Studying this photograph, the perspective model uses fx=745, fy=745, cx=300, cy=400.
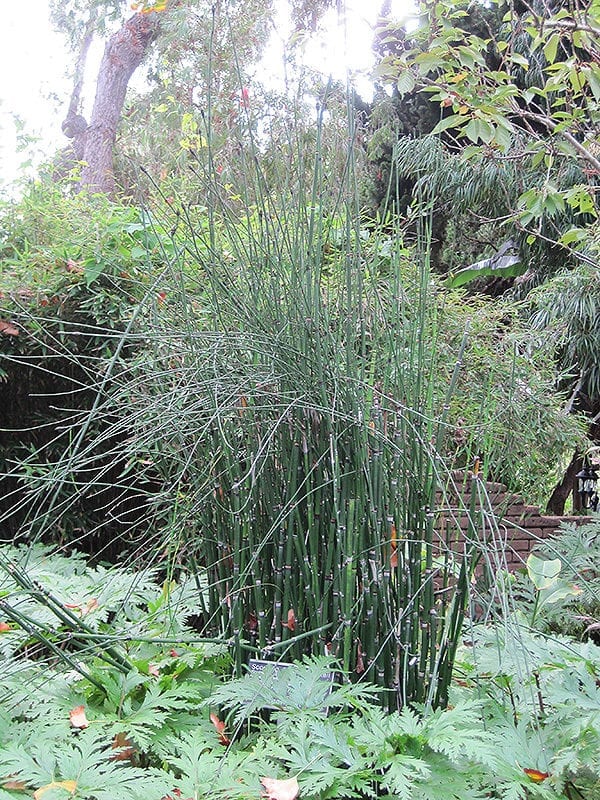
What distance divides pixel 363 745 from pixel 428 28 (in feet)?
7.55

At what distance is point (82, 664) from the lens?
3.89 feet

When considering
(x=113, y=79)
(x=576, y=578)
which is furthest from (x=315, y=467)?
(x=113, y=79)

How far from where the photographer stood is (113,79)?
7.39 meters

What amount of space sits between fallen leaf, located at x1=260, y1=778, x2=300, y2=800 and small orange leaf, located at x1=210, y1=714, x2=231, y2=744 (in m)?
0.22

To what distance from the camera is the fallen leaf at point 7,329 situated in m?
2.62

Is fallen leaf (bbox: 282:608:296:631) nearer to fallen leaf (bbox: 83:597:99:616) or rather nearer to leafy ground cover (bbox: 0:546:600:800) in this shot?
leafy ground cover (bbox: 0:546:600:800)

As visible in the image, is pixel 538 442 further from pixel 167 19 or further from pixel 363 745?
pixel 167 19

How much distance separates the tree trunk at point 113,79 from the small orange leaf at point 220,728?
651cm

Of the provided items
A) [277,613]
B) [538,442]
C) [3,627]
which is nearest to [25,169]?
[538,442]

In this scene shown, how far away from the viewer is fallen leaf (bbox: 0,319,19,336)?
8.61 ft

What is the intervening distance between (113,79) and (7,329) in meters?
5.62

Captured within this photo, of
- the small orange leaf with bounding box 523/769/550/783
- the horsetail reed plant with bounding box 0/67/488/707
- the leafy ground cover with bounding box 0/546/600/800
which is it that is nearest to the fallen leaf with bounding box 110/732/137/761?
the leafy ground cover with bounding box 0/546/600/800

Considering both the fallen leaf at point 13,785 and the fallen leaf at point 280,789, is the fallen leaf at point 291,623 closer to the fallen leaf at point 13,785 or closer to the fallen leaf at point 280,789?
Answer: the fallen leaf at point 280,789

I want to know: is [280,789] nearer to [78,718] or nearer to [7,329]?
[78,718]
